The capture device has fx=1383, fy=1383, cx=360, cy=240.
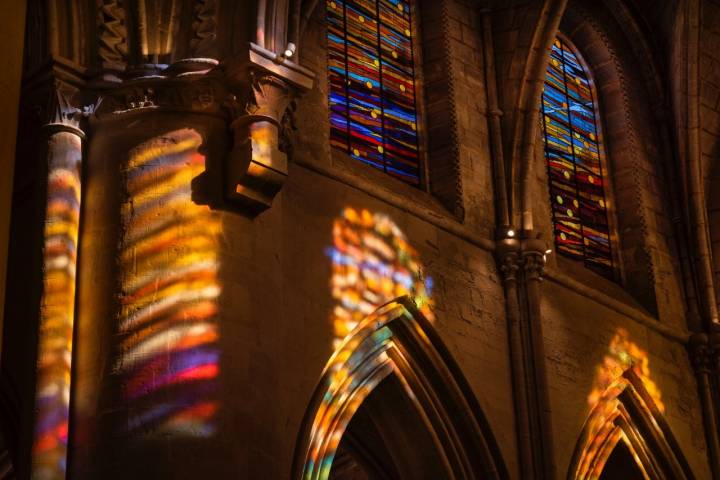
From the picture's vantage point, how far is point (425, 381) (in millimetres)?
11070

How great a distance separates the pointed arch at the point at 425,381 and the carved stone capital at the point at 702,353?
368cm

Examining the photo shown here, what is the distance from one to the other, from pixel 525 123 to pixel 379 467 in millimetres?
3491

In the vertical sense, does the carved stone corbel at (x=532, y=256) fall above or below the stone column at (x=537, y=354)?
above

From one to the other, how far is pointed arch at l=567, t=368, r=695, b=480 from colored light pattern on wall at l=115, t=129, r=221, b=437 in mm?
5301

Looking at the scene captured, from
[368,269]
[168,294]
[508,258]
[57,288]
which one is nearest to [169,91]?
[168,294]

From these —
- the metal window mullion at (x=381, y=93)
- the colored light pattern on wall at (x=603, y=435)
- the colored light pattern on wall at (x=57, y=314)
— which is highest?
the metal window mullion at (x=381, y=93)

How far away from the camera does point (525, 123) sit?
12938 millimetres

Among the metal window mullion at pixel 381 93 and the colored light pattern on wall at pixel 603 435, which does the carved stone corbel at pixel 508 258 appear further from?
the colored light pattern on wall at pixel 603 435

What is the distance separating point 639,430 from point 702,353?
1.41m

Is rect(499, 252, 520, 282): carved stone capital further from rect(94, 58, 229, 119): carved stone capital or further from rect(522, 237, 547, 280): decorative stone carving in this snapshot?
rect(94, 58, 229, 119): carved stone capital

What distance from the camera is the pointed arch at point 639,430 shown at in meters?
12.8

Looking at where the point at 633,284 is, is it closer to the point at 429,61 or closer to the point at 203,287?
the point at 429,61

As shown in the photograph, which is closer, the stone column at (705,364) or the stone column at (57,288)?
the stone column at (57,288)

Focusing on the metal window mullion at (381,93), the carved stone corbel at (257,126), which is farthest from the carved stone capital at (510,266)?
the carved stone corbel at (257,126)
